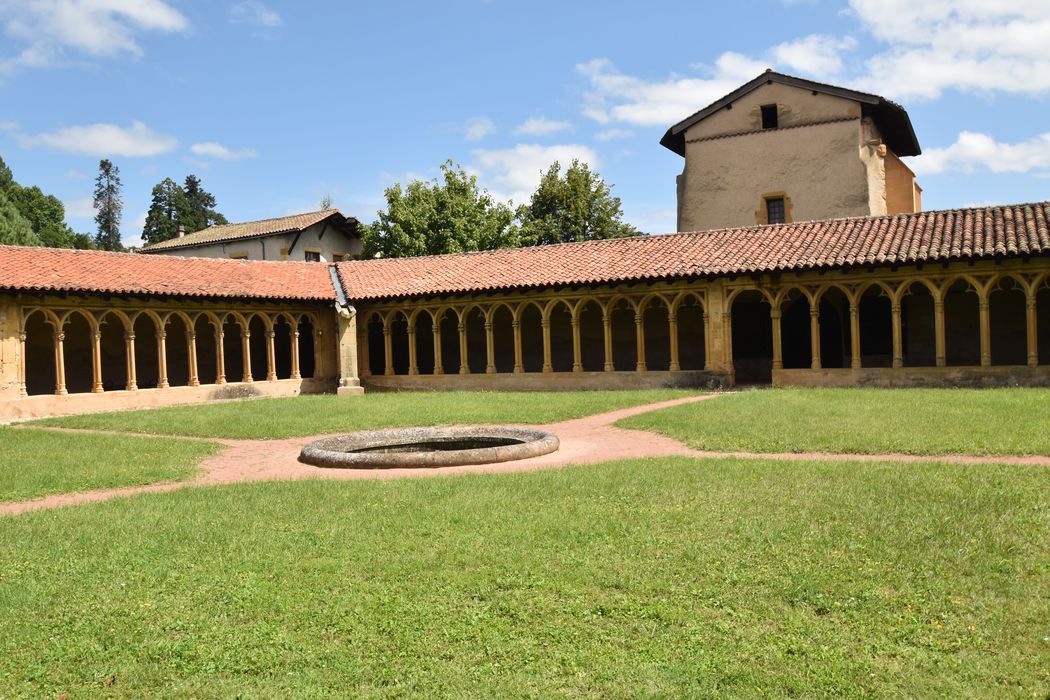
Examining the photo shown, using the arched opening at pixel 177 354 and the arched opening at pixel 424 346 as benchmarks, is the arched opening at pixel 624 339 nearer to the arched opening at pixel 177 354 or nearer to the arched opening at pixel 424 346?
the arched opening at pixel 424 346

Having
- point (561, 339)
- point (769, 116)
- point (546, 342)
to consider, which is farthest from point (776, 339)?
point (769, 116)

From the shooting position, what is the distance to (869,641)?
5.28 m

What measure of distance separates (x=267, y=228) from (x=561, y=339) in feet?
80.0

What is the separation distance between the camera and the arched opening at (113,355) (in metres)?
26.9

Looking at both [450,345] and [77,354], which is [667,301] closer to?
[450,345]

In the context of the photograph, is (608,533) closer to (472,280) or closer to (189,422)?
(189,422)

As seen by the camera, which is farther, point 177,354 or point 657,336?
point 177,354

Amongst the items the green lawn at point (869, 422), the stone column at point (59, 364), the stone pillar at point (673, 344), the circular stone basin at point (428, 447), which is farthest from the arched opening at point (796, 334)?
the stone column at point (59, 364)

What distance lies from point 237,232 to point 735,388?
117 ft

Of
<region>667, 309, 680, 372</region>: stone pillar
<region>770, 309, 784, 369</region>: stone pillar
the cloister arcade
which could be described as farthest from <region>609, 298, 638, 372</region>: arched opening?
the cloister arcade

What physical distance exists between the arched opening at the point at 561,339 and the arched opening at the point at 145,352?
13.2 m

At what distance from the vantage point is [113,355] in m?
27.3

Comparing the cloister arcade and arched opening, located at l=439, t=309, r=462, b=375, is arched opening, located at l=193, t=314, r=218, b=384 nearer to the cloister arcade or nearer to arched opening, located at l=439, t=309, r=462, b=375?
the cloister arcade

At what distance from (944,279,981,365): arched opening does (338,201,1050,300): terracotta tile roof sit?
7.27 feet
